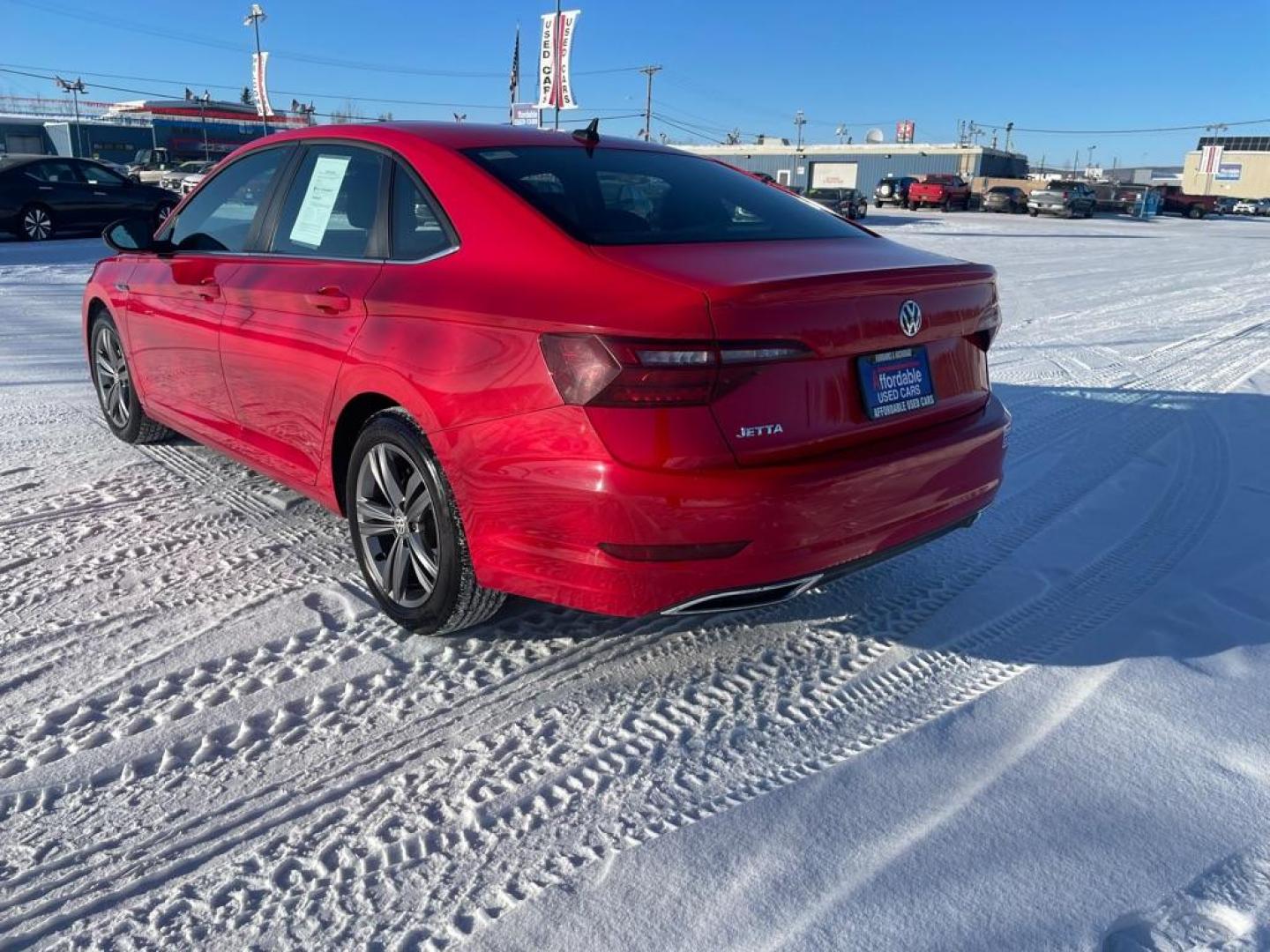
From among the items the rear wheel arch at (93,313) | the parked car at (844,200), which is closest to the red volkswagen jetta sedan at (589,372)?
the rear wheel arch at (93,313)

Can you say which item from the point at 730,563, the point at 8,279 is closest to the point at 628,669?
the point at 730,563

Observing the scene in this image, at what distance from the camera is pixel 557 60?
3141 centimetres

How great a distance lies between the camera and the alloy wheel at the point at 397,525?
3.00m

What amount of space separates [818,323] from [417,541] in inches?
55.8

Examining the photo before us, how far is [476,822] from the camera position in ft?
7.47

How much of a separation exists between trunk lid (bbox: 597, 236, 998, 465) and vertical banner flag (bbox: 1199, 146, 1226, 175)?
90.5 m

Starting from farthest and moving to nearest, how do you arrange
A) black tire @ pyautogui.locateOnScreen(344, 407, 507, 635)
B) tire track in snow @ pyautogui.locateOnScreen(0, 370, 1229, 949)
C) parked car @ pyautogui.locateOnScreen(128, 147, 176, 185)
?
1. parked car @ pyautogui.locateOnScreen(128, 147, 176, 185)
2. black tire @ pyautogui.locateOnScreen(344, 407, 507, 635)
3. tire track in snow @ pyautogui.locateOnScreen(0, 370, 1229, 949)

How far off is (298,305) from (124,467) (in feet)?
6.48

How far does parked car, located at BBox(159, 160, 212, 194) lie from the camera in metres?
32.1

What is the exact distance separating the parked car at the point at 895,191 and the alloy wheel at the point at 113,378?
139 feet

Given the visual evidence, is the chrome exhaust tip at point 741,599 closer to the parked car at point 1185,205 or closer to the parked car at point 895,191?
the parked car at point 895,191

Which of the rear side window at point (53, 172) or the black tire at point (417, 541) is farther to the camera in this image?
the rear side window at point (53, 172)

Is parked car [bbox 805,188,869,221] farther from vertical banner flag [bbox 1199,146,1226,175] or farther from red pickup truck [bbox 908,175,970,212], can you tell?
vertical banner flag [bbox 1199,146,1226,175]

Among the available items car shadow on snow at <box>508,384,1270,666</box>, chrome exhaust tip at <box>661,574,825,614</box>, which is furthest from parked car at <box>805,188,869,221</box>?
chrome exhaust tip at <box>661,574,825,614</box>
